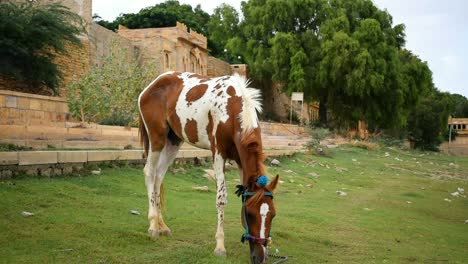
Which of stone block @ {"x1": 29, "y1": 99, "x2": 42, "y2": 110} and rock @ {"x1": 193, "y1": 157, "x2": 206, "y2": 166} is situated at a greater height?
stone block @ {"x1": 29, "y1": 99, "x2": 42, "y2": 110}

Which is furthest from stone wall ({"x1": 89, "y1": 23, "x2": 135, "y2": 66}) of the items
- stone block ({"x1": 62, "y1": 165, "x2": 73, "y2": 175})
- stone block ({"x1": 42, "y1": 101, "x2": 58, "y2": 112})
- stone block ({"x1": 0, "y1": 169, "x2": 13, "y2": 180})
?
stone block ({"x1": 0, "y1": 169, "x2": 13, "y2": 180})

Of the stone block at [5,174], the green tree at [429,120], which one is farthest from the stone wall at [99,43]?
the green tree at [429,120]

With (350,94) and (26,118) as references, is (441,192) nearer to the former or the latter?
(26,118)

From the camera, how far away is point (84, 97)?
14.4 m

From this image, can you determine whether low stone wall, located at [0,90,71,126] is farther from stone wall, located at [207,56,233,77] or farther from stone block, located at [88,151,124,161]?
stone wall, located at [207,56,233,77]

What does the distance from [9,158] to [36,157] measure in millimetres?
465

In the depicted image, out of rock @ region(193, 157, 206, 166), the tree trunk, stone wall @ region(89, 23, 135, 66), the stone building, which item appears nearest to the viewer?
rock @ region(193, 157, 206, 166)

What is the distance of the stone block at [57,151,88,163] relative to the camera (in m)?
8.51

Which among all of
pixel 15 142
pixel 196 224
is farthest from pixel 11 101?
pixel 196 224

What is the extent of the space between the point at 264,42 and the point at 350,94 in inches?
324

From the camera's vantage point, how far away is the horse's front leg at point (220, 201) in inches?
209

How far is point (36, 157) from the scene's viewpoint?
8078 millimetres

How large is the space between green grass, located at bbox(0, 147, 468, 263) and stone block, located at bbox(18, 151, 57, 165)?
337mm

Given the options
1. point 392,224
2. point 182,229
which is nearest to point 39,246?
point 182,229
